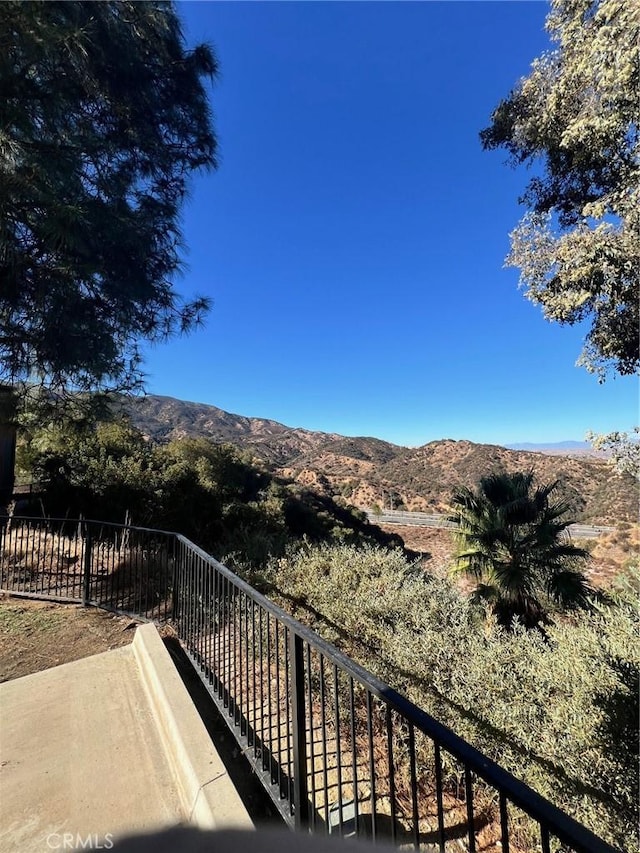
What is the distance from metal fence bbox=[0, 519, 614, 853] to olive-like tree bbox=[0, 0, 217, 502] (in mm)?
3132

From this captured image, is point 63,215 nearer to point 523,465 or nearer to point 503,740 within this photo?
point 503,740

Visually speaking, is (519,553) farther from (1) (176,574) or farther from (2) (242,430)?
(2) (242,430)

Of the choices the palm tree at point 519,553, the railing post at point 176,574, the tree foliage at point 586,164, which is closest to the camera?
the railing post at point 176,574

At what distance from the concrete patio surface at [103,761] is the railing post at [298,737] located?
234 mm

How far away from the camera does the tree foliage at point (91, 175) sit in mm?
4254

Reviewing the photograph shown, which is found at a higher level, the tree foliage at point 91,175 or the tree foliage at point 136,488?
the tree foliage at point 91,175

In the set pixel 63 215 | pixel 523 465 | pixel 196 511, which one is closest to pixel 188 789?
pixel 63 215

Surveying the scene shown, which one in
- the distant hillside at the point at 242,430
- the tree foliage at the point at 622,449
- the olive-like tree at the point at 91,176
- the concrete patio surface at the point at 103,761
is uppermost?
the distant hillside at the point at 242,430

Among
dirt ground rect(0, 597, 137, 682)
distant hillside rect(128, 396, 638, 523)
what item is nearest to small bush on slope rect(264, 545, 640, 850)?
dirt ground rect(0, 597, 137, 682)

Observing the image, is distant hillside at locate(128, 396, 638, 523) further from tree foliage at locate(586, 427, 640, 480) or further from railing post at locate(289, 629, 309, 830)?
railing post at locate(289, 629, 309, 830)

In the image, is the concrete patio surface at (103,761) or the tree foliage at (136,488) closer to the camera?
the concrete patio surface at (103,761)

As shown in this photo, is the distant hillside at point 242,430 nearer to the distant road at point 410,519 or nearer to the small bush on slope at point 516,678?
the distant road at point 410,519

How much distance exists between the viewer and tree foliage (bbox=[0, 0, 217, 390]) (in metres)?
4.25

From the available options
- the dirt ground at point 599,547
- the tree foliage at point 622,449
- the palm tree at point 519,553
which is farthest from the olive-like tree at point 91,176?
the dirt ground at point 599,547
